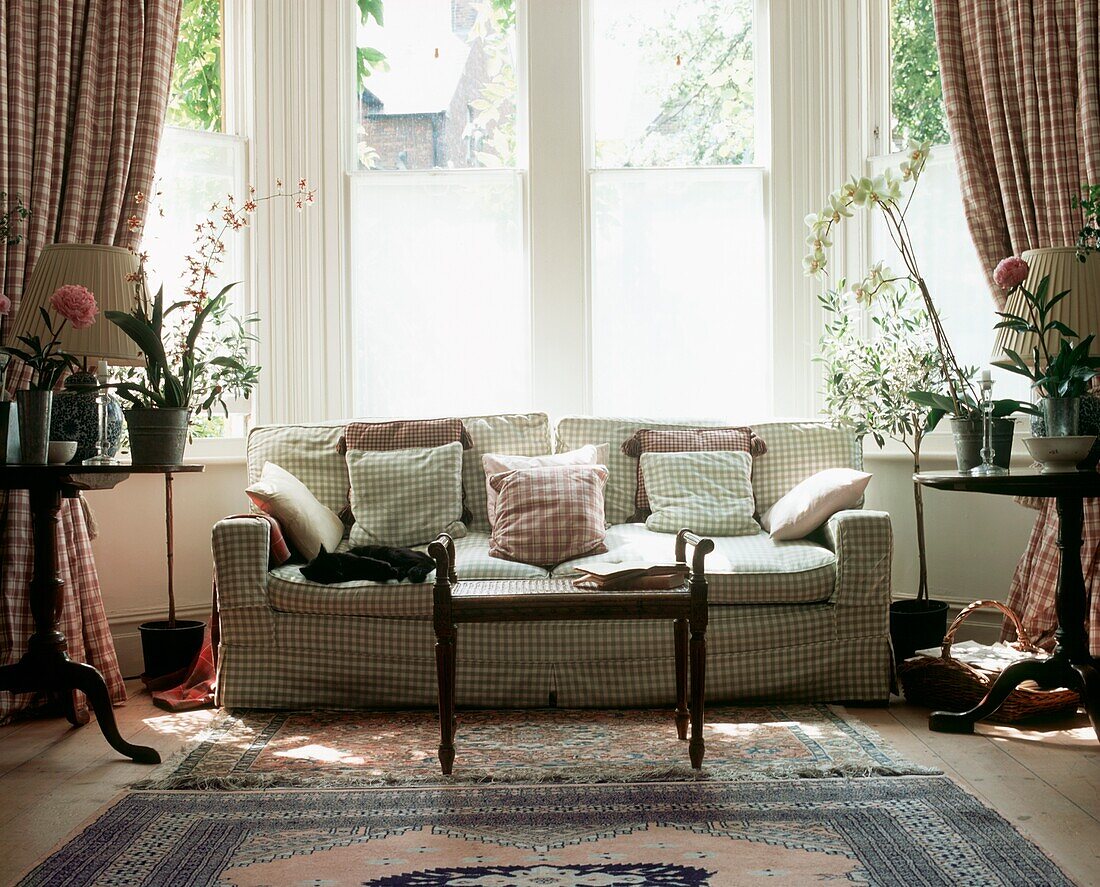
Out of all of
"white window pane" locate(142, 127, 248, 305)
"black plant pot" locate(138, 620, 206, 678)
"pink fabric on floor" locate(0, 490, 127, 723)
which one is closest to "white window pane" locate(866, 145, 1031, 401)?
"white window pane" locate(142, 127, 248, 305)

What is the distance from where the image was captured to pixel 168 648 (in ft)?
12.0

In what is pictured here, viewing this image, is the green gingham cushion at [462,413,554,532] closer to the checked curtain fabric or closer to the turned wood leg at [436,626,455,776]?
the turned wood leg at [436,626,455,776]

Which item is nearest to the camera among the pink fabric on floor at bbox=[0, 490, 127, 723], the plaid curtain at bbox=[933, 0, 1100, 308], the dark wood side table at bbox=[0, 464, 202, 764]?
the dark wood side table at bbox=[0, 464, 202, 764]

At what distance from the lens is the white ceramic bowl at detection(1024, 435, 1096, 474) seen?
272 centimetres

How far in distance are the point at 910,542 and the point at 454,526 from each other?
6.09ft

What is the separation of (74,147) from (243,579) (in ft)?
5.47

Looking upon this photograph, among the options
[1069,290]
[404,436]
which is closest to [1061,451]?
[1069,290]

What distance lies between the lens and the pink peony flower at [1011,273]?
2887mm

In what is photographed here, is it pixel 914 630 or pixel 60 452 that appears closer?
pixel 60 452

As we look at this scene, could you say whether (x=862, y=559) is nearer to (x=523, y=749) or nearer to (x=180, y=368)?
(x=523, y=749)

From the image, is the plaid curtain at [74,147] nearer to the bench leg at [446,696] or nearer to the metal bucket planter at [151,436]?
the metal bucket planter at [151,436]

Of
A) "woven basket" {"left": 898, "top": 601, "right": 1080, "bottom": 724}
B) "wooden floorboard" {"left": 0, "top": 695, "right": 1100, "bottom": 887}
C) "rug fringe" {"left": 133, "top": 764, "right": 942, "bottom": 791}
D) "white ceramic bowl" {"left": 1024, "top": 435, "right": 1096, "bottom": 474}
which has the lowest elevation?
"wooden floorboard" {"left": 0, "top": 695, "right": 1100, "bottom": 887}

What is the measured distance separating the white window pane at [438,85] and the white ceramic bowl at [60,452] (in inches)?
84.8

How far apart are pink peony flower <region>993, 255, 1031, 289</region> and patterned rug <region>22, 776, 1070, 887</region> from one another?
1.36 m
